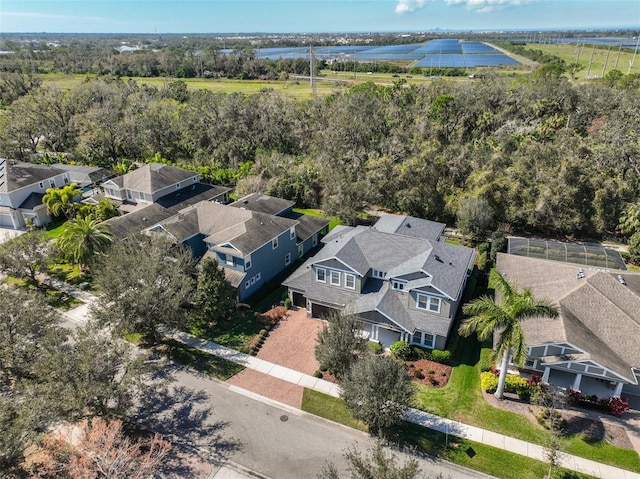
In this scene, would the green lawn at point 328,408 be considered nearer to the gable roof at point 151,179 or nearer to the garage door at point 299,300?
the garage door at point 299,300

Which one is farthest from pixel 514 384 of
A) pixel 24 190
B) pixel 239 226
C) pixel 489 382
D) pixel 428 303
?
pixel 24 190

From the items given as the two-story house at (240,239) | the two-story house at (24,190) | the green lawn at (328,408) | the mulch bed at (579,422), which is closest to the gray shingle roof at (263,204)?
the two-story house at (240,239)

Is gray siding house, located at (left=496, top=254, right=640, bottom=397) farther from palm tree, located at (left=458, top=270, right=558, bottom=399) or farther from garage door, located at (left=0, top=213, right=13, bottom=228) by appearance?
garage door, located at (left=0, top=213, right=13, bottom=228)

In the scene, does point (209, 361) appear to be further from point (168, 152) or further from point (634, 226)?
point (168, 152)

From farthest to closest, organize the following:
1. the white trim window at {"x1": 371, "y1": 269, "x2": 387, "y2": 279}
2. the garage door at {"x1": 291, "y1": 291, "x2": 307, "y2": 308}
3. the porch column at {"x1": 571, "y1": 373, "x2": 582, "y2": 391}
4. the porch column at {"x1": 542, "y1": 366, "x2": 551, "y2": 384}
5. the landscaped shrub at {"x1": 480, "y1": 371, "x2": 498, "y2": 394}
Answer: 1. the garage door at {"x1": 291, "y1": 291, "x2": 307, "y2": 308}
2. the white trim window at {"x1": 371, "y1": 269, "x2": 387, "y2": 279}
3. the porch column at {"x1": 542, "y1": 366, "x2": 551, "y2": 384}
4. the landscaped shrub at {"x1": 480, "y1": 371, "x2": 498, "y2": 394}
5. the porch column at {"x1": 571, "y1": 373, "x2": 582, "y2": 391}

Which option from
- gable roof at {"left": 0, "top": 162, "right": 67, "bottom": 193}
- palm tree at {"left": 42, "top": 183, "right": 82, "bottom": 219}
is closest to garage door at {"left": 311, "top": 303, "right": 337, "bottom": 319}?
palm tree at {"left": 42, "top": 183, "right": 82, "bottom": 219}

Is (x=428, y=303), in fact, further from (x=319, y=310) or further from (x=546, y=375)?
(x=319, y=310)
